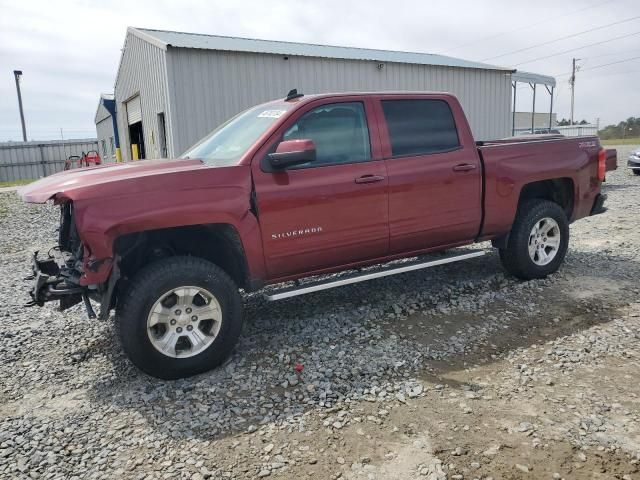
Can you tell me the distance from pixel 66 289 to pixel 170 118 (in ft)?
28.4

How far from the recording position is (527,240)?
17.6 feet

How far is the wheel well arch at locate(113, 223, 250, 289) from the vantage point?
380 cm

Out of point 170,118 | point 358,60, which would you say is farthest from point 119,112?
point 358,60

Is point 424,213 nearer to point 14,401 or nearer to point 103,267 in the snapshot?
point 103,267

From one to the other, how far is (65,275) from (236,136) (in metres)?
1.81

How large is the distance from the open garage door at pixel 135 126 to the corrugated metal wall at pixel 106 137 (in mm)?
6594

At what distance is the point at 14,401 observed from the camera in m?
3.53

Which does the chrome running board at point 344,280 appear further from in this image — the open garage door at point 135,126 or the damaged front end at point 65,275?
the open garage door at point 135,126

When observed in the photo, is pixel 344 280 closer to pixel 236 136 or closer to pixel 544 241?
pixel 236 136

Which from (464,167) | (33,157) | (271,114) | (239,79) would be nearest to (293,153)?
(271,114)

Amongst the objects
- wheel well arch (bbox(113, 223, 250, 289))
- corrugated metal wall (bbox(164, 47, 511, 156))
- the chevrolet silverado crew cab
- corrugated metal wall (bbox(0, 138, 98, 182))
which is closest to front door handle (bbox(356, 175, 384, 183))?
the chevrolet silverado crew cab

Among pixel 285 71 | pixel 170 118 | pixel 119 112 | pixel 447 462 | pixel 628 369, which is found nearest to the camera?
pixel 447 462

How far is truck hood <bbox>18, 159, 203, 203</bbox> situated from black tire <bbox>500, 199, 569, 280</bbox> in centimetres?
334

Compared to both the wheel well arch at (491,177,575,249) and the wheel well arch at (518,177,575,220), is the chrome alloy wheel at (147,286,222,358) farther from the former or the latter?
the wheel well arch at (518,177,575,220)
